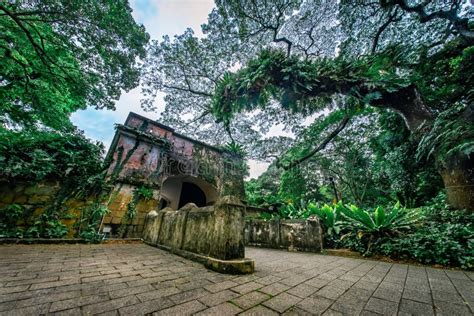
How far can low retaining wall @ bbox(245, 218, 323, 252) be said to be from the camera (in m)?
4.27

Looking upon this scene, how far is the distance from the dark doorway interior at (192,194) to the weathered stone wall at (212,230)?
728cm

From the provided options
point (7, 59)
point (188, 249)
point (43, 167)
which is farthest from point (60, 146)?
point (188, 249)

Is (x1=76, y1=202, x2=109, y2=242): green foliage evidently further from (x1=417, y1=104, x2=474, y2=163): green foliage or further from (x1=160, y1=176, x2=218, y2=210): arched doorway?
(x1=417, y1=104, x2=474, y2=163): green foliage

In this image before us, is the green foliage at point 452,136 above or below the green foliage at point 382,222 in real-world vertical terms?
above

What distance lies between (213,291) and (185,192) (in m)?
10.3

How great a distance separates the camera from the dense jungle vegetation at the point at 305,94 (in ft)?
13.7

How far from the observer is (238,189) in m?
9.73

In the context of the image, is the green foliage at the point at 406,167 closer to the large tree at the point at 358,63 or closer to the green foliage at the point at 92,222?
the large tree at the point at 358,63

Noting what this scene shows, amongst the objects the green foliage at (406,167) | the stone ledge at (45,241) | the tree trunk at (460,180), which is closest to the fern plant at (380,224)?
the tree trunk at (460,180)

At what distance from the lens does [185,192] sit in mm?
11266

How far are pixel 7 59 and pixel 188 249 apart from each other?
24.8 feet

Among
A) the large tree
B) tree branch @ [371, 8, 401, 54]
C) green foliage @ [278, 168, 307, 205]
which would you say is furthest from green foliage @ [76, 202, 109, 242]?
tree branch @ [371, 8, 401, 54]

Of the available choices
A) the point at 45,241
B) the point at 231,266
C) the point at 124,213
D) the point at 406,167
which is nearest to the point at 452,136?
the point at 406,167

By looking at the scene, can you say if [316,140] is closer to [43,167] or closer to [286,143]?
[286,143]
